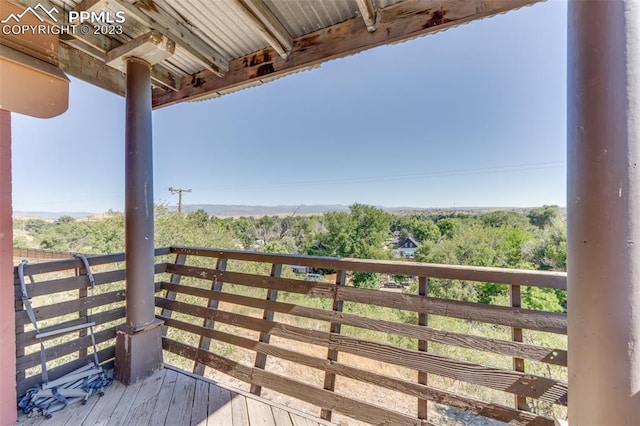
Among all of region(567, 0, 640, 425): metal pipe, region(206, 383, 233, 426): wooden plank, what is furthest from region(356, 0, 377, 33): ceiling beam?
region(206, 383, 233, 426): wooden plank

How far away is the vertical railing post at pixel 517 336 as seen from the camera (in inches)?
49.9

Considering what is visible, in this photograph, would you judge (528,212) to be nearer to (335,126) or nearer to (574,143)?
(335,126)

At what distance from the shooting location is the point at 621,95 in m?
0.54

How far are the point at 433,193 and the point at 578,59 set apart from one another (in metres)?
25.5

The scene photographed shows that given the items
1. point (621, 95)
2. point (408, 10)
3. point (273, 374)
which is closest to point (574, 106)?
point (621, 95)

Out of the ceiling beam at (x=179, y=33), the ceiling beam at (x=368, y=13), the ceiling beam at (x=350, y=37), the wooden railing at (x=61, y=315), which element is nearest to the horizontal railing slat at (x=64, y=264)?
the wooden railing at (x=61, y=315)

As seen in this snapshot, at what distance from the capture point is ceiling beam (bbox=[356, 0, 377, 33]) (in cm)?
136

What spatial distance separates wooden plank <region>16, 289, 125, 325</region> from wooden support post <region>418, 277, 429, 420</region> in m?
2.27

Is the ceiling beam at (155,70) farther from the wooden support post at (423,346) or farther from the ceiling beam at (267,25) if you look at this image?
the wooden support post at (423,346)

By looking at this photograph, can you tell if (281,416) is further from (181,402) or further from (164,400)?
(164,400)

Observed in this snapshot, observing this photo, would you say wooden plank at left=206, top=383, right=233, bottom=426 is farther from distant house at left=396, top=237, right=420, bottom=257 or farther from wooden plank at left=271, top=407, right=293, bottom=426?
distant house at left=396, top=237, right=420, bottom=257

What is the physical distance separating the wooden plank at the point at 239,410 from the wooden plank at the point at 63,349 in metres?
1.14

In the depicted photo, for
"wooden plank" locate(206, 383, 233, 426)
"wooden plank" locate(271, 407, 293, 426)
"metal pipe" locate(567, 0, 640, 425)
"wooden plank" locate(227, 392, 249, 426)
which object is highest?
"metal pipe" locate(567, 0, 640, 425)

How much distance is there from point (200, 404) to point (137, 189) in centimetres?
151
